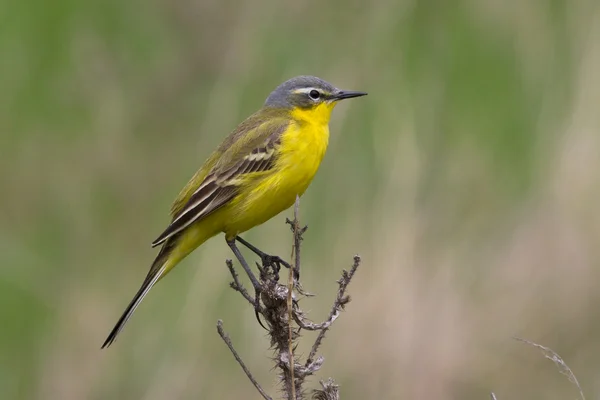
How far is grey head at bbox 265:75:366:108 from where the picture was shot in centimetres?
576

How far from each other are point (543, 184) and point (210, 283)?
2.19 metres

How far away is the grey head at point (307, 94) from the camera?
5758 mm

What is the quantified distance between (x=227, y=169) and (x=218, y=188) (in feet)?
0.44

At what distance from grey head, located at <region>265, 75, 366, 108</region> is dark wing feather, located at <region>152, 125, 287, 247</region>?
1.46 ft

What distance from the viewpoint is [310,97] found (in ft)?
18.9

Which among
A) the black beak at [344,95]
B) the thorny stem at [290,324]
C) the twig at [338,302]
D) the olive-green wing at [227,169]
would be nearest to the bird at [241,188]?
the olive-green wing at [227,169]

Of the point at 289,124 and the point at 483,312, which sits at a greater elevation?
the point at 289,124

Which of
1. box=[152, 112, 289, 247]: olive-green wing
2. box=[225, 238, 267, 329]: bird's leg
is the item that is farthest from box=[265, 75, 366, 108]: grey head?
box=[225, 238, 267, 329]: bird's leg

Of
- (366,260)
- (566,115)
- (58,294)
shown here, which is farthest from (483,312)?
(58,294)

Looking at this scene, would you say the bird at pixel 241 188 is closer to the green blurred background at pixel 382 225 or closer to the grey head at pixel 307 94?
the grey head at pixel 307 94

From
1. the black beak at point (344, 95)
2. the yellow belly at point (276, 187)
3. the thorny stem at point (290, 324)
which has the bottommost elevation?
the thorny stem at point (290, 324)

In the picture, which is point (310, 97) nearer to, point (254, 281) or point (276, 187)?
point (276, 187)

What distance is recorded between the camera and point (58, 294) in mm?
6809

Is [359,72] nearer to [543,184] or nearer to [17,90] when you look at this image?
[543,184]
